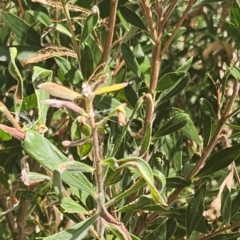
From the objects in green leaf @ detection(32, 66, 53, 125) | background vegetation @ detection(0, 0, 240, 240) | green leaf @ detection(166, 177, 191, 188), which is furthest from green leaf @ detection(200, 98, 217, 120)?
green leaf @ detection(32, 66, 53, 125)

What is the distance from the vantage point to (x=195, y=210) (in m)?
0.78

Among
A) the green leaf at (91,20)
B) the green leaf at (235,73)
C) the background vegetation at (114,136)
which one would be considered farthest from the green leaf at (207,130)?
the green leaf at (91,20)

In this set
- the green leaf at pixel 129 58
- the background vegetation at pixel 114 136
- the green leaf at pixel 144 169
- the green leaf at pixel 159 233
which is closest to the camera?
the green leaf at pixel 144 169

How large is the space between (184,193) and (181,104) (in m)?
0.40

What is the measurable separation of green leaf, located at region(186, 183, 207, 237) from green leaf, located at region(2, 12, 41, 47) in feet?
1.12

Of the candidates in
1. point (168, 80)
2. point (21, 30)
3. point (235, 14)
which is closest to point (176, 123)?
point (168, 80)

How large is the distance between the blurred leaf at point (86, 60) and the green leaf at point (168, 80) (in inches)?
3.8

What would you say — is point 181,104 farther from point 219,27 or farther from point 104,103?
point 104,103

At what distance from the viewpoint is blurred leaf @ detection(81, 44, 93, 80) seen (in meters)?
0.77

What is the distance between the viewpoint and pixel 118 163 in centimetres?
57

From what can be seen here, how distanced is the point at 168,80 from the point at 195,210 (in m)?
0.18

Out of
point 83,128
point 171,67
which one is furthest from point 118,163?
point 171,67

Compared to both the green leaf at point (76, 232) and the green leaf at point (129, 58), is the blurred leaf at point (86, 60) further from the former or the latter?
the green leaf at point (76, 232)

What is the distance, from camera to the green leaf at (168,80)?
0.76 metres
